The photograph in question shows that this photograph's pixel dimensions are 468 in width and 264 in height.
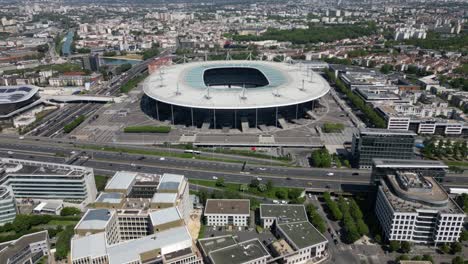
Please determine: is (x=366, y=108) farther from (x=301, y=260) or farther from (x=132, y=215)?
(x=132, y=215)

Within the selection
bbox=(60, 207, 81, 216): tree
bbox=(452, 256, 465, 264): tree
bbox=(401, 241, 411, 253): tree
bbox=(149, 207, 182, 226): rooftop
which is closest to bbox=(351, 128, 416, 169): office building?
bbox=(401, 241, 411, 253): tree

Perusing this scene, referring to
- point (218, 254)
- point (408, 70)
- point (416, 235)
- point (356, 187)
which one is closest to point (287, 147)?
point (356, 187)

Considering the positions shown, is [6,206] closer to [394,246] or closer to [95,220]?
[95,220]

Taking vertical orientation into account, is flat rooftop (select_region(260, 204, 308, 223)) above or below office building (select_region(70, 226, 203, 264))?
below

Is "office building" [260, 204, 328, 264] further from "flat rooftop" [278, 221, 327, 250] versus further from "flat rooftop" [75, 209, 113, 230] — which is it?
"flat rooftop" [75, 209, 113, 230]

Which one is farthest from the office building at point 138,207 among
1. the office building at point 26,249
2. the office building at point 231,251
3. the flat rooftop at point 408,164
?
the flat rooftop at point 408,164

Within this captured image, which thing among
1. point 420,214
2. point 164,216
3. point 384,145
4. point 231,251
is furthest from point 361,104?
point 164,216

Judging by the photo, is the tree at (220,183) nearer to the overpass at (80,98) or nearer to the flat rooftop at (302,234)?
the flat rooftop at (302,234)
